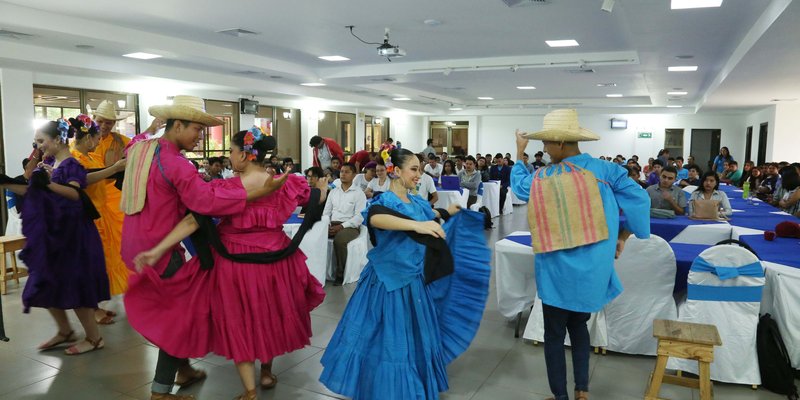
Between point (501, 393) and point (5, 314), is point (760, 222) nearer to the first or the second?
point (501, 393)

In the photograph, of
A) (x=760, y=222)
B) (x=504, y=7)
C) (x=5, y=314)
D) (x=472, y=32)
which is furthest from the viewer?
(x=472, y=32)

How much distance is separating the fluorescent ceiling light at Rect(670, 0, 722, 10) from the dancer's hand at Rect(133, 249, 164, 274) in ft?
17.2

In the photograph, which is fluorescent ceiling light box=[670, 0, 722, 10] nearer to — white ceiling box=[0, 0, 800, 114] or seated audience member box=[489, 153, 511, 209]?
white ceiling box=[0, 0, 800, 114]

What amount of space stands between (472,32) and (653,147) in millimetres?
16348

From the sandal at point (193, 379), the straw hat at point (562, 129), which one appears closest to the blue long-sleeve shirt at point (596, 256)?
the straw hat at point (562, 129)

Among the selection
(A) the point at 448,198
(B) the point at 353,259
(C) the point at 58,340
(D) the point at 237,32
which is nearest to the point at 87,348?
(C) the point at 58,340

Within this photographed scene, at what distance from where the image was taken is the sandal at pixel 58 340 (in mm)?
3736

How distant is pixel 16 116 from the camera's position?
347 inches

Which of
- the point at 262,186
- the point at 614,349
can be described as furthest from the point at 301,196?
the point at 614,349

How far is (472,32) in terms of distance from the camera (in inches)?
317

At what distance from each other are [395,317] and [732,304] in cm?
203

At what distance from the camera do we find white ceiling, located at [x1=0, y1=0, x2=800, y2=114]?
6.45m

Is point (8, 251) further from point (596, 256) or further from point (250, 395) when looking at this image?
point (596, 256)

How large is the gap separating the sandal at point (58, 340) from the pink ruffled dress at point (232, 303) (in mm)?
1551
